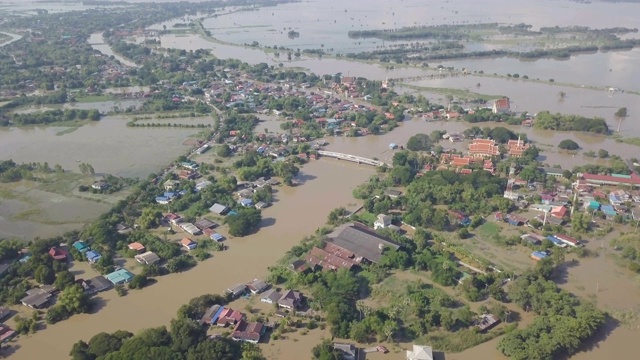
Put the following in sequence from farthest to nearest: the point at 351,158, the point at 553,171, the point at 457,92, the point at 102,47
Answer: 1. the point at 102,47
2. the point at 457,92
3. the point at 351,158
4. the point at 553,171

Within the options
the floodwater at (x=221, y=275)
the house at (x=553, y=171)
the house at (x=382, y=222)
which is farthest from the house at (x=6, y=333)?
the house at (x=553, y=171)

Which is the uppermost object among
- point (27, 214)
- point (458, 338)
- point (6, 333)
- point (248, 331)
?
point (458, 338)

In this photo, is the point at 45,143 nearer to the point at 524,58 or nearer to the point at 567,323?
the point at 567,323

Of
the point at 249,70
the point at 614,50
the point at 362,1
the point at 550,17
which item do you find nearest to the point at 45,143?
the point at 249,70

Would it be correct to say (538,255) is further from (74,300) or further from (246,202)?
(74,300)

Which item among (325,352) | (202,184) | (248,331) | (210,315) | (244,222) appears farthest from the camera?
(202,184)

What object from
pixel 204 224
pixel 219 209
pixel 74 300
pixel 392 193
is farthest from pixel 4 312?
pixel 392 193

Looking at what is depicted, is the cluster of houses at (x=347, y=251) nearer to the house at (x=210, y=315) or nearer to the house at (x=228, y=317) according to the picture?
the house at (x=228, y=317)
